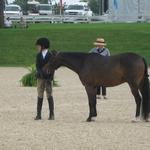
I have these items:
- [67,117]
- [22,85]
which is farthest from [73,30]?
[67,117]

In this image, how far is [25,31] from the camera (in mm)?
48438

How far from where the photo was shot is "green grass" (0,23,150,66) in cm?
4222

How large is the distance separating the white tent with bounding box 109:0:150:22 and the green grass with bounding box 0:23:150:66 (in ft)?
86.6

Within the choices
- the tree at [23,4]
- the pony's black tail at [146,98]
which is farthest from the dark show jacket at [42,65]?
the tree at [23,4]

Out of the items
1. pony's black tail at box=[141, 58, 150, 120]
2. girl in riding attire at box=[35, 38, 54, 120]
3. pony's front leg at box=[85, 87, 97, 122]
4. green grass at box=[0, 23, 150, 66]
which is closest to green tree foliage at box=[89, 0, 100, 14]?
green grass at box=[0, 23, 150, 66]

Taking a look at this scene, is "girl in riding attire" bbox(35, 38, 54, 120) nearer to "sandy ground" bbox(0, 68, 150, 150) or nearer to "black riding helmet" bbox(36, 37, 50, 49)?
"black riding helmet" bbox(36, 37, 50, 49)

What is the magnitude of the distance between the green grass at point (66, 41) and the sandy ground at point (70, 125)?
1806cm

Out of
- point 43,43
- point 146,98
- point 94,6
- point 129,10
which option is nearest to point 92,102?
point 146,98

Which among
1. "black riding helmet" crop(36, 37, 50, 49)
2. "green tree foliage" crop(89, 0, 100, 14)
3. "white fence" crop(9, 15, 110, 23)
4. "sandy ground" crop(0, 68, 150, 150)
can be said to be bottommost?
"green tree foliage" crop(89, 0, 100, 14)

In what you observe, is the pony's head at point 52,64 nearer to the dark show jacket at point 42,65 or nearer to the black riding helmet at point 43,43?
the dark show jacket at point 42,65

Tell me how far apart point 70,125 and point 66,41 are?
1186 inches

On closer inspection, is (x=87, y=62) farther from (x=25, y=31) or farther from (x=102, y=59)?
(x=25, y=31)

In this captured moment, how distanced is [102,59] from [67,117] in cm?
159

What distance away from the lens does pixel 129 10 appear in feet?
249
